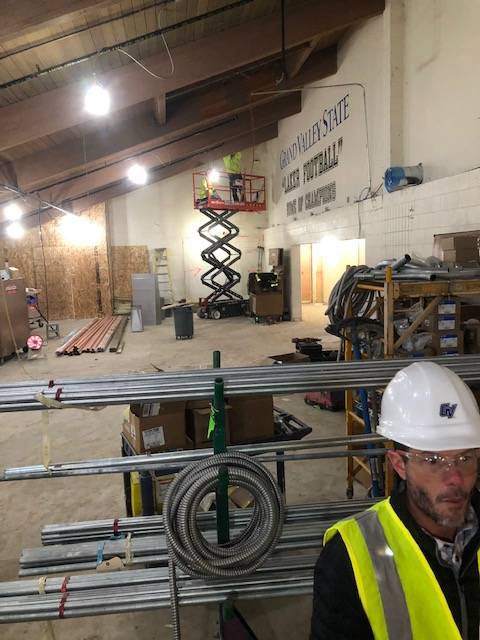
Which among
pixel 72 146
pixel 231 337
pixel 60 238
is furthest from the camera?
pixel 60 238

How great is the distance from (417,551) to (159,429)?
70.7 inches

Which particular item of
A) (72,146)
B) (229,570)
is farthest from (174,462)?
(72,146)

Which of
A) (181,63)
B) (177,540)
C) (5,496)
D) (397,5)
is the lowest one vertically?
(5,496)

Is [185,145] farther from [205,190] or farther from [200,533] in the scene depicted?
[200,533]

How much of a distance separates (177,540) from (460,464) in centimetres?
103

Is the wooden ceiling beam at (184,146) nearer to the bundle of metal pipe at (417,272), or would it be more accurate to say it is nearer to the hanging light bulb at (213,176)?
the hanging light bulb at (213,176)

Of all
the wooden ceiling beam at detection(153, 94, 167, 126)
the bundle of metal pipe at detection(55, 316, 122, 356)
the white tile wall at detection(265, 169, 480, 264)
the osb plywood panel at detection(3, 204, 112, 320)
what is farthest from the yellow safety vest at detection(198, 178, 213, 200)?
the white tile wall at detection(265, 169, 480, 264)

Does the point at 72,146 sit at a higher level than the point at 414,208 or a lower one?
higher

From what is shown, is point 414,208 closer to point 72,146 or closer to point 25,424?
point 25,424

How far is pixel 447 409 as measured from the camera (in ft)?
3.74

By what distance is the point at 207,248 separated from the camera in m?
13.6

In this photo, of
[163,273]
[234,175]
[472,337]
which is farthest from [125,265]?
[472,337]

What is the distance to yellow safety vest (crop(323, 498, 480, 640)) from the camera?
0.91 meters

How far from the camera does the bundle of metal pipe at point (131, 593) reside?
164cm
